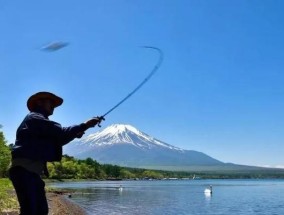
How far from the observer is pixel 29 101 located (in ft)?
20.8

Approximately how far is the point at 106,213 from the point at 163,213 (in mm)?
5222

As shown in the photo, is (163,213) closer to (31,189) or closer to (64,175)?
(31,189)

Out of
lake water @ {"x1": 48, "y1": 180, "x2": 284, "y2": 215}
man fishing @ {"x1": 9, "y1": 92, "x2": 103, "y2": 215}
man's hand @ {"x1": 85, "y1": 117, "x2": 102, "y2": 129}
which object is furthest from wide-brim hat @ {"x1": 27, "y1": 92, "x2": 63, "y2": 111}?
lake water @ {"x1": 48, "y1": 180, "x2": 284, "y2": 215}

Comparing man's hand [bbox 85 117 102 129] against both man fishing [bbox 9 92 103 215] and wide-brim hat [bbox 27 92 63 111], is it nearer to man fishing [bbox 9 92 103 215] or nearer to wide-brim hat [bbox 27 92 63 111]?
man fishing [bbox 9 92 103 215]

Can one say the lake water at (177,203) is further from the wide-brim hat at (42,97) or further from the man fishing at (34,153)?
the man fishing at (34,153)

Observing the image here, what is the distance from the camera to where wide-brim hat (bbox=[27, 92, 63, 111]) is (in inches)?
247

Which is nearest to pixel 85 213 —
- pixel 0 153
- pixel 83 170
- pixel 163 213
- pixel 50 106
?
pixel 163 213

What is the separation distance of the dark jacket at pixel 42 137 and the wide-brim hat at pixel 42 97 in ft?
1.28

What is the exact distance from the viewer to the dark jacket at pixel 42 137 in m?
5.89

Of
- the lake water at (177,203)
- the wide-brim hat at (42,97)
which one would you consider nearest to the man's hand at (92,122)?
the wide-brim hat at (42,97)

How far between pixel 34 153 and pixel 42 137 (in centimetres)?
23

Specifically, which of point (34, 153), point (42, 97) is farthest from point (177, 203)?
point (34, 153)

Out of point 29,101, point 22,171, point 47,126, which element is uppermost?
point 29,101

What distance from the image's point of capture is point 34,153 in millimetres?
5910
